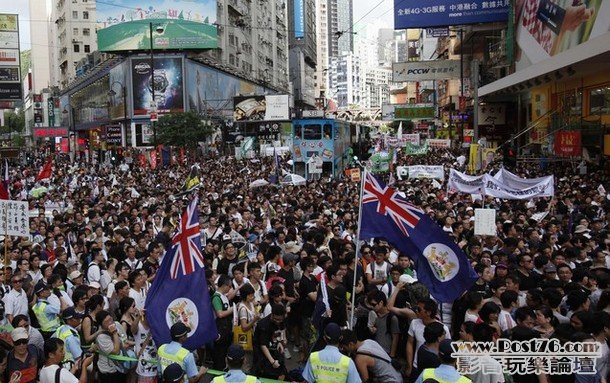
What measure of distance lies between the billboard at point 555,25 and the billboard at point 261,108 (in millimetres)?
20690

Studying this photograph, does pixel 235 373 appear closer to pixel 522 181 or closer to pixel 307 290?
pixel 307 290

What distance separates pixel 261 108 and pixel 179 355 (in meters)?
46.3

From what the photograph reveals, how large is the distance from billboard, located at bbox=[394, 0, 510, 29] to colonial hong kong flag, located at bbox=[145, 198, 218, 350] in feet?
118

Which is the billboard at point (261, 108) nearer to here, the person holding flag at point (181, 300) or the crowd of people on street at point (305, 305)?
the crowd of people on street at point (305, 305)

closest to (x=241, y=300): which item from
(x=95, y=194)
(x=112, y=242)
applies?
(x=112, y=242)

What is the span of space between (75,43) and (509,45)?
68.1 meters

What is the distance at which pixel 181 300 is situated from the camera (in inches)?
256

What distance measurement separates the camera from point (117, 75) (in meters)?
57.2

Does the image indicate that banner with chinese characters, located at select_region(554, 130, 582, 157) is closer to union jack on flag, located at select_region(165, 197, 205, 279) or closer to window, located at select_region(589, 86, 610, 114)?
window, located at select_region(589, 86, 610, 114)

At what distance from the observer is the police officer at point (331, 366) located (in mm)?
5316

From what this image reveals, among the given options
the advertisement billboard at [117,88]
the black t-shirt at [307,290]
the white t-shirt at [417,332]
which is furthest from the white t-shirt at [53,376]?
the advertisement billboard at [117,88]

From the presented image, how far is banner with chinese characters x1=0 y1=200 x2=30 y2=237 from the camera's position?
1004 centimetres

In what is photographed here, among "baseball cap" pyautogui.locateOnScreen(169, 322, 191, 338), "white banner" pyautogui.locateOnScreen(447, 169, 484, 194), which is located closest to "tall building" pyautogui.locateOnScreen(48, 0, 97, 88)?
"white banner" pyautogui.locateOnScreen(447, 169, 484, 194)

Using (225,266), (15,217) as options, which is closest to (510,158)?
(225,266)
